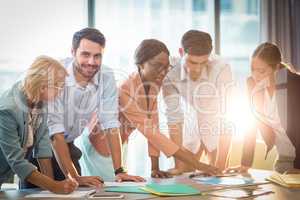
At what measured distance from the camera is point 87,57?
2.48m

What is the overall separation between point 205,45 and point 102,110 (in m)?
0.68

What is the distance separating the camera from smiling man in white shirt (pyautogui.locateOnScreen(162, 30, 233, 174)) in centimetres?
262

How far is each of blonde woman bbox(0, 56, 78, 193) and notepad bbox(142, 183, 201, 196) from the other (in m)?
0.33

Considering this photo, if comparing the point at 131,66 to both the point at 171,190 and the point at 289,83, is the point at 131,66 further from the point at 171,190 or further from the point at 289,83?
the point at 171,190

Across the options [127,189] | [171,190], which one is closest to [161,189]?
[171,190]

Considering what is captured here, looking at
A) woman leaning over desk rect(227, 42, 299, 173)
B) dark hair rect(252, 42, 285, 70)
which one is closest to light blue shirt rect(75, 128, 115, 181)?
woman leaning over desk rect(227, 42, 299, 173)

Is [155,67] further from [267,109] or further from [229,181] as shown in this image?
[267,109]

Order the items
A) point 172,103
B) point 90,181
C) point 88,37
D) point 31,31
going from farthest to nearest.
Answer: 1. point 31,31
2. point 172,103
3. point 88,37
4. point 90,181

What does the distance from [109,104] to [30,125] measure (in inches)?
22.1

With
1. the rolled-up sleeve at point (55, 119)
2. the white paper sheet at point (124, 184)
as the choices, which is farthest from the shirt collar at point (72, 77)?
the white paper sheet at point (124, 184)

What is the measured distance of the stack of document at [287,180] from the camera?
2066mm

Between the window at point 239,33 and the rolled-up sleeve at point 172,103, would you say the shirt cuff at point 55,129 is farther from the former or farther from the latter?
the window at point 239,33

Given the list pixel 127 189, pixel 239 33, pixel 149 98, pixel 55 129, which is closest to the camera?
pixel 127 189

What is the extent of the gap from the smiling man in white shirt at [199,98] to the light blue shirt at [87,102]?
0.39 meters
